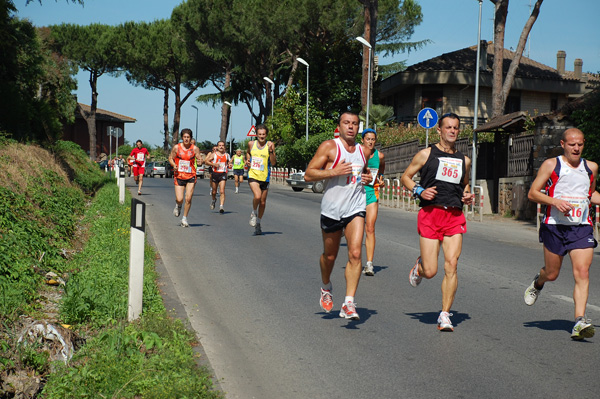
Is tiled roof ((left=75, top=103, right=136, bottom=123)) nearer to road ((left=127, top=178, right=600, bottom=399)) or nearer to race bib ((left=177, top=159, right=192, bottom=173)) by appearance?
race bib ((left=177, top=159, right=192, bottom=173))

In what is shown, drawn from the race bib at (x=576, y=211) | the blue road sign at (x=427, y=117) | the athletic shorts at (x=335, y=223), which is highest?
the blue road sign at (x=427, y=117)

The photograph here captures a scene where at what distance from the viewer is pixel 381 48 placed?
182 ft

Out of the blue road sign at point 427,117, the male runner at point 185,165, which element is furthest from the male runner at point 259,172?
the blue road sign at point 427,117

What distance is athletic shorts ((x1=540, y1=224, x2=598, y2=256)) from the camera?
686 cm

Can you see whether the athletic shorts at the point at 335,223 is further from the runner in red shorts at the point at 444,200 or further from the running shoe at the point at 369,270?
the running shoe at the point at 369,270

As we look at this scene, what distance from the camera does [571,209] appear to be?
684 centimetres

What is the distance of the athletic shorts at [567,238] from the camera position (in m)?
6.86

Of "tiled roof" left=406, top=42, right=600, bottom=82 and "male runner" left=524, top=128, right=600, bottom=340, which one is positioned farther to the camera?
"tiled roof" left=406, top=42, right=600, bottom=82

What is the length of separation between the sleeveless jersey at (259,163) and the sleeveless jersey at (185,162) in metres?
1.61

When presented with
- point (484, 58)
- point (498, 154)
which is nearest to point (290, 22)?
point (484, 58)

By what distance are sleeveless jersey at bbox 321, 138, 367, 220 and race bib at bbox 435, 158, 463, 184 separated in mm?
731

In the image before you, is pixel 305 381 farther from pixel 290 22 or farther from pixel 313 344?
pixel 290 22

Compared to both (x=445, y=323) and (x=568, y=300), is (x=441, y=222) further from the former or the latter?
(x=568, y=300)

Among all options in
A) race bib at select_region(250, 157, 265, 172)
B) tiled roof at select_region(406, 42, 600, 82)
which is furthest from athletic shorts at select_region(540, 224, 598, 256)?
tiled roof at select_region(406, 42, 600, 82)
